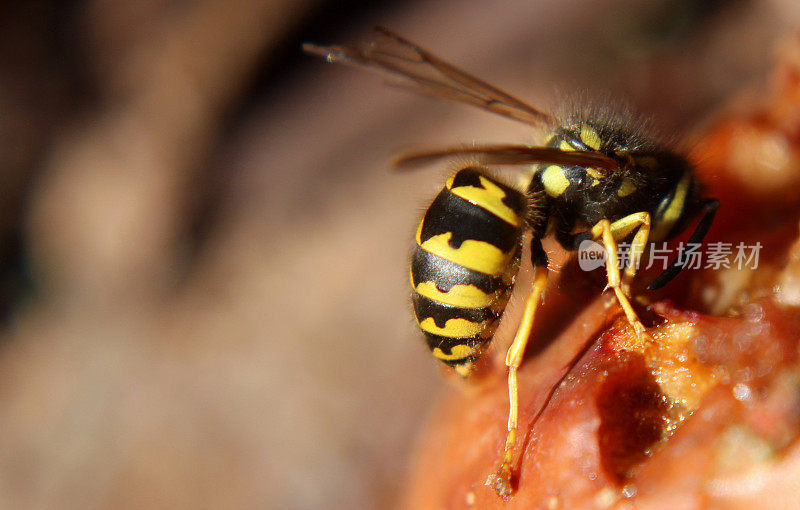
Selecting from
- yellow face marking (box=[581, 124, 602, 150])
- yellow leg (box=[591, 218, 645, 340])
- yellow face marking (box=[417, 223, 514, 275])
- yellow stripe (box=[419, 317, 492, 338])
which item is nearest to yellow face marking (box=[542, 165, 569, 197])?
yellow face marking (box=[581, 124, 602, 150])

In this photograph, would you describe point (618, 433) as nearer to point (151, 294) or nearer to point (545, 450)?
point (545, 450)

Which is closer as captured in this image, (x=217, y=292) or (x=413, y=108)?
(x=217, y=292)

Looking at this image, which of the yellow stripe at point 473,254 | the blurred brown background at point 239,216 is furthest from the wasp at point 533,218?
the blurred brown background at point 239,216

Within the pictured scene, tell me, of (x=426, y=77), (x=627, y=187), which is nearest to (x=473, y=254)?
(x=627, y=187)


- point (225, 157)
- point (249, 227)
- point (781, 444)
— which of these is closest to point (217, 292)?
point (249, 227)

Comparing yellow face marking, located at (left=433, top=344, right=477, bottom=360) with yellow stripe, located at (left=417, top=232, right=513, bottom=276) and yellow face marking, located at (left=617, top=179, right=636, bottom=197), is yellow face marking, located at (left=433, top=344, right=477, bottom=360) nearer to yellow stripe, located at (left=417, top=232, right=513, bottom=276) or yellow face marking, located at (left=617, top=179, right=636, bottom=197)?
yellow stripe, located at (left=417, top=232, right=513, bottom=276)

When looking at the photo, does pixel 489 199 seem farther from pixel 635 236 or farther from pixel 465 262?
pixel 635 236
